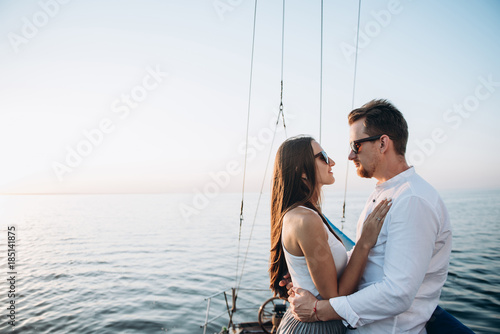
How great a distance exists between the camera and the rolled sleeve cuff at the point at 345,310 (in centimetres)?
186

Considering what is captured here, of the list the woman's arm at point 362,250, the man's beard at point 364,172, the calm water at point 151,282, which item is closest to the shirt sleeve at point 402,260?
the woman's arm at point 362,250

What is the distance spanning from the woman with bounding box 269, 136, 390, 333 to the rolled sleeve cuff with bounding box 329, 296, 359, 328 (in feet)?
0.20

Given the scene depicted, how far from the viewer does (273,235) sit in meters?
2.43

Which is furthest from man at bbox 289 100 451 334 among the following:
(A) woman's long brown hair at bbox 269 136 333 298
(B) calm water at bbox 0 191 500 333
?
(B) calm water at bbox 0 191 500 333

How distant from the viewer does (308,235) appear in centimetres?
199

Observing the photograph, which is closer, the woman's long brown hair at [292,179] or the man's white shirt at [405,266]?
the man's white shirt at [405,266]

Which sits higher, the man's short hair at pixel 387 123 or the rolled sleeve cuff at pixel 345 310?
the man's short hair at pixel 387 123

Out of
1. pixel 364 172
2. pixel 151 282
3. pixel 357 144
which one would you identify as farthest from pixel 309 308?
pixel 151 282

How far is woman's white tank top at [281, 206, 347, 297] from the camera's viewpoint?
6.88ft

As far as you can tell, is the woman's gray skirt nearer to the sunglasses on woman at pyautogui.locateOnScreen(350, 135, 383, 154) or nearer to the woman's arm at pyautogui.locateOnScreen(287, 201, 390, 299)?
the woman's arm at pyautogui.locateOnScreen(287, 201, 390, 299)

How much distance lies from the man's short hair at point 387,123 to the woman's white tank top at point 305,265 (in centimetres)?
80

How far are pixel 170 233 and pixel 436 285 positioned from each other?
41384mm

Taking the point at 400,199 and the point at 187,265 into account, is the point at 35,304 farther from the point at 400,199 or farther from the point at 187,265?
the point at 400,199

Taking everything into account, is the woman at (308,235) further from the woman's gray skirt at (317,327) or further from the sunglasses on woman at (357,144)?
the sunglasses on woman at (357,144)
